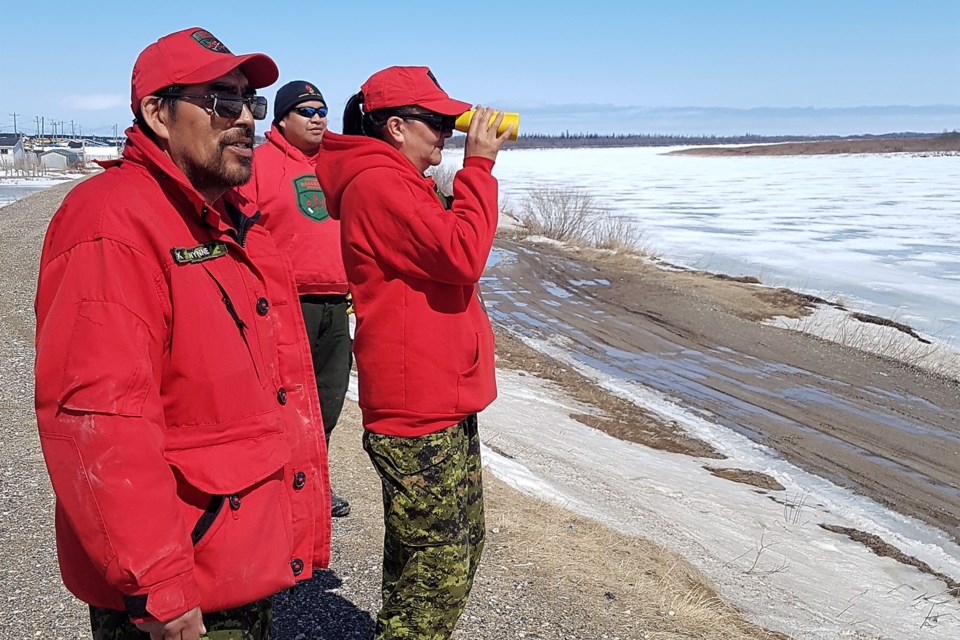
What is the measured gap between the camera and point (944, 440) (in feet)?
32.1

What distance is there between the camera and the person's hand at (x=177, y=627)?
5.96ft

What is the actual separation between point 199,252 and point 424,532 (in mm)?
1174

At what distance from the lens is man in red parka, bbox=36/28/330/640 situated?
1.74 metres

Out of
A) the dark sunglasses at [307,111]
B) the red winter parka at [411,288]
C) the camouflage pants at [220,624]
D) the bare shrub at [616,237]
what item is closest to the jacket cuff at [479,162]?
the red winter parka at [411,288]

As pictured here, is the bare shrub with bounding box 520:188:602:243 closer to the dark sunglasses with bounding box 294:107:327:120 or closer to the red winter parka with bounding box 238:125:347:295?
the dark sunglasses with bounding box 294:107:327:120

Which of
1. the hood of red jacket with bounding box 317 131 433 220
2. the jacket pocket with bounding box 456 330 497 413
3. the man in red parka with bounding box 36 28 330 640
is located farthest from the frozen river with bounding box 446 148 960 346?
the man in red parka with bounding box 36 28 330 640

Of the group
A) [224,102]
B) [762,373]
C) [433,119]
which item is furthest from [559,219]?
[224,102]

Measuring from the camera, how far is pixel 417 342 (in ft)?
9.09

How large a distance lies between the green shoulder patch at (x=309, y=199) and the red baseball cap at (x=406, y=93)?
1.54m

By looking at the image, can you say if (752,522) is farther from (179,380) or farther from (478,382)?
(179,380)

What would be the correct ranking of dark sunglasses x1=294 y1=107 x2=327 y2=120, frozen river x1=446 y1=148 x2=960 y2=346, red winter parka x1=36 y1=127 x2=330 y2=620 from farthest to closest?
frozen river x1=446 y1=148 x2=960 y2=346 → dark sunglasses x1=294 y1=107 x2=327 y2=120 → red winter parka x1=36 y1=127 x2=330 y2=620

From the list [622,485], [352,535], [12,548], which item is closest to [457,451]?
[352,535]

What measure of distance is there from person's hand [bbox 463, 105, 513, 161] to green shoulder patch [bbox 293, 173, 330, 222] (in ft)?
5.63

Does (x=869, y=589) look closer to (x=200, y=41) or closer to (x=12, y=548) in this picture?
(x=12, y=548)
